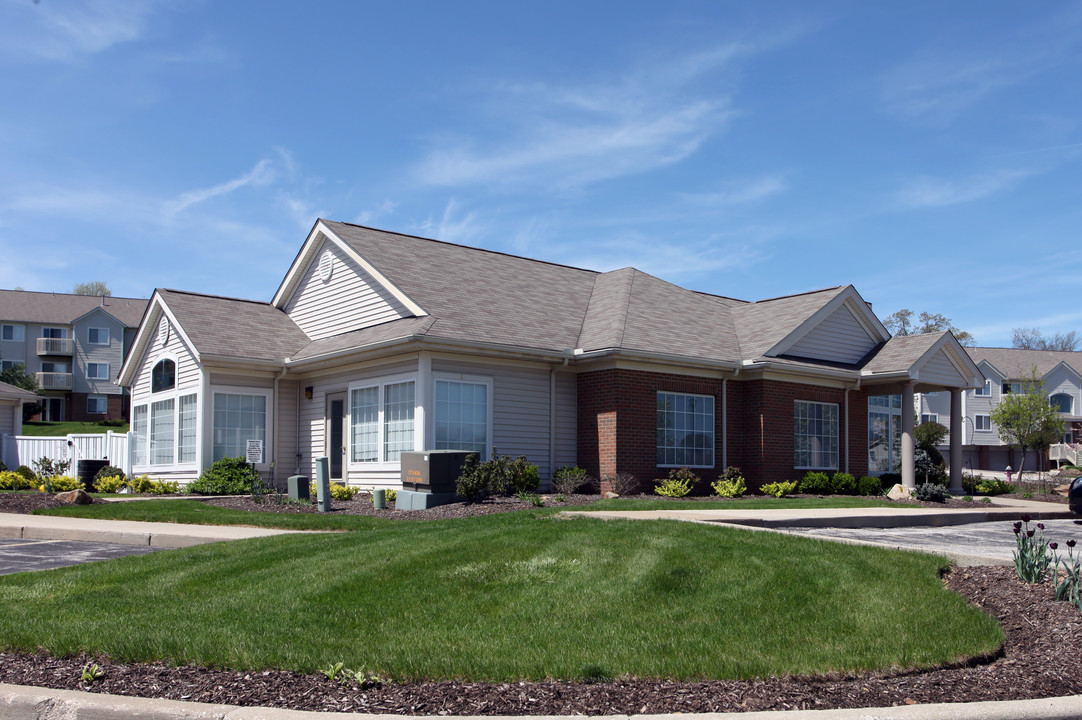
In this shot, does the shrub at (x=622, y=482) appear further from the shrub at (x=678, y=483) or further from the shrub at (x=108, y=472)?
the shrub at (x=108, y=472)

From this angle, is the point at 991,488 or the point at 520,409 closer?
the point at 520,409

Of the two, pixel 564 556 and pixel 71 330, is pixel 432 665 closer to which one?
pixel 564 556

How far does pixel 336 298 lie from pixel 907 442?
47.7ft

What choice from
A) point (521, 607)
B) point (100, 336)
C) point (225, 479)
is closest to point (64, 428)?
point (100, 336)

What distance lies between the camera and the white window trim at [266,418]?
871 inches

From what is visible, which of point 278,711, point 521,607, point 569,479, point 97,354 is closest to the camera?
point 278,711

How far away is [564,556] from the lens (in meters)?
8.99

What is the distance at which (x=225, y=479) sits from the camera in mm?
21359

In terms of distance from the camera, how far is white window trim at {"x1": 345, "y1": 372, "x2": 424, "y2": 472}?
18.8 meters

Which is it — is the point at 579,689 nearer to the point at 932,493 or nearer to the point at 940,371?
the point at 932,493

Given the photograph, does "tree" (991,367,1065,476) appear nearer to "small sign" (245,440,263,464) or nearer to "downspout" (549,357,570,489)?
"downspout" (549,357,570,489)

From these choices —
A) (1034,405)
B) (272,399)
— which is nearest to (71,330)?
(272,399)

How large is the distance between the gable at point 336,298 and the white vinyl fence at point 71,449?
6.44 m

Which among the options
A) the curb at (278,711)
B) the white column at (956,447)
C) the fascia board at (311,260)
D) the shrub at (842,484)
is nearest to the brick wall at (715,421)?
the shrub at (842,484)
